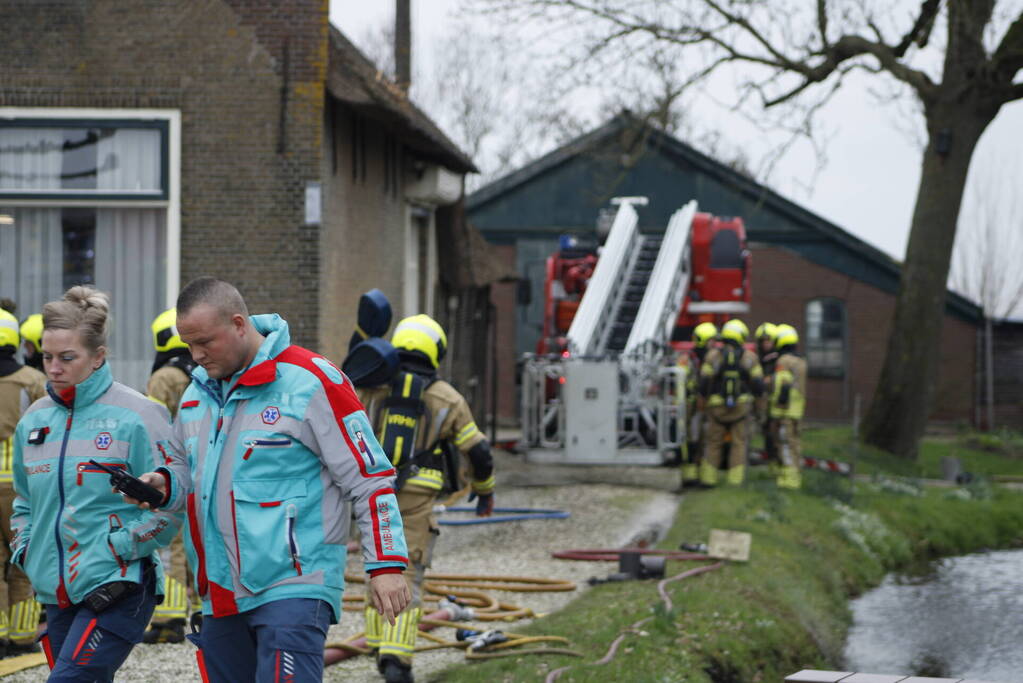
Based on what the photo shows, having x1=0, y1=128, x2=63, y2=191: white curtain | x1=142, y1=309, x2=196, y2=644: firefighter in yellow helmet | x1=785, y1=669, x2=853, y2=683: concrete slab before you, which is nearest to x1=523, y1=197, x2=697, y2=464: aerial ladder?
x1=0, y1=128, x2=63, y2=191: white curtain

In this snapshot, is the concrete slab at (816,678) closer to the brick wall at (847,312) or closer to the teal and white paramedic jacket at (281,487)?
the teal and white paramedic jacket at (281,487)

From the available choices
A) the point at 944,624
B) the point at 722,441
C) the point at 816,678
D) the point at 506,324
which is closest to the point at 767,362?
the point at 722,441

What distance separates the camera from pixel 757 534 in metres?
12.3

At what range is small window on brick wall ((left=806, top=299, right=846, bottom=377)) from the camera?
32312 millimetres

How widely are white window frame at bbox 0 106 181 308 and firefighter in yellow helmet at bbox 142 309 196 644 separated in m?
3.84

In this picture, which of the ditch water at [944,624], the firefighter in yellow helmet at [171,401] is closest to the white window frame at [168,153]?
the firefighter in yellow helmet at [171,401]

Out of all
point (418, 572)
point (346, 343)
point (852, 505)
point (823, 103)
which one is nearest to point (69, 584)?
point (418, 572)

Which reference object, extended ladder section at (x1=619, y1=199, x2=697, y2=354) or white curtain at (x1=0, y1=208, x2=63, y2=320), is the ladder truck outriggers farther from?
white curtain at (x1=0, y1=208, x2=63, y2=320)

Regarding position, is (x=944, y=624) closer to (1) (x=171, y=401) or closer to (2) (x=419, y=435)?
(2) (x=419, y=435)

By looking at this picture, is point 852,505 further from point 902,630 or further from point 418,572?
point 418,572

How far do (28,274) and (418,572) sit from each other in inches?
257

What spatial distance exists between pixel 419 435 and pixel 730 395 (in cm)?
905

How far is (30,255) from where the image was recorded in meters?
12.4

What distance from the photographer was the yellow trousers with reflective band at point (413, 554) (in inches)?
273
